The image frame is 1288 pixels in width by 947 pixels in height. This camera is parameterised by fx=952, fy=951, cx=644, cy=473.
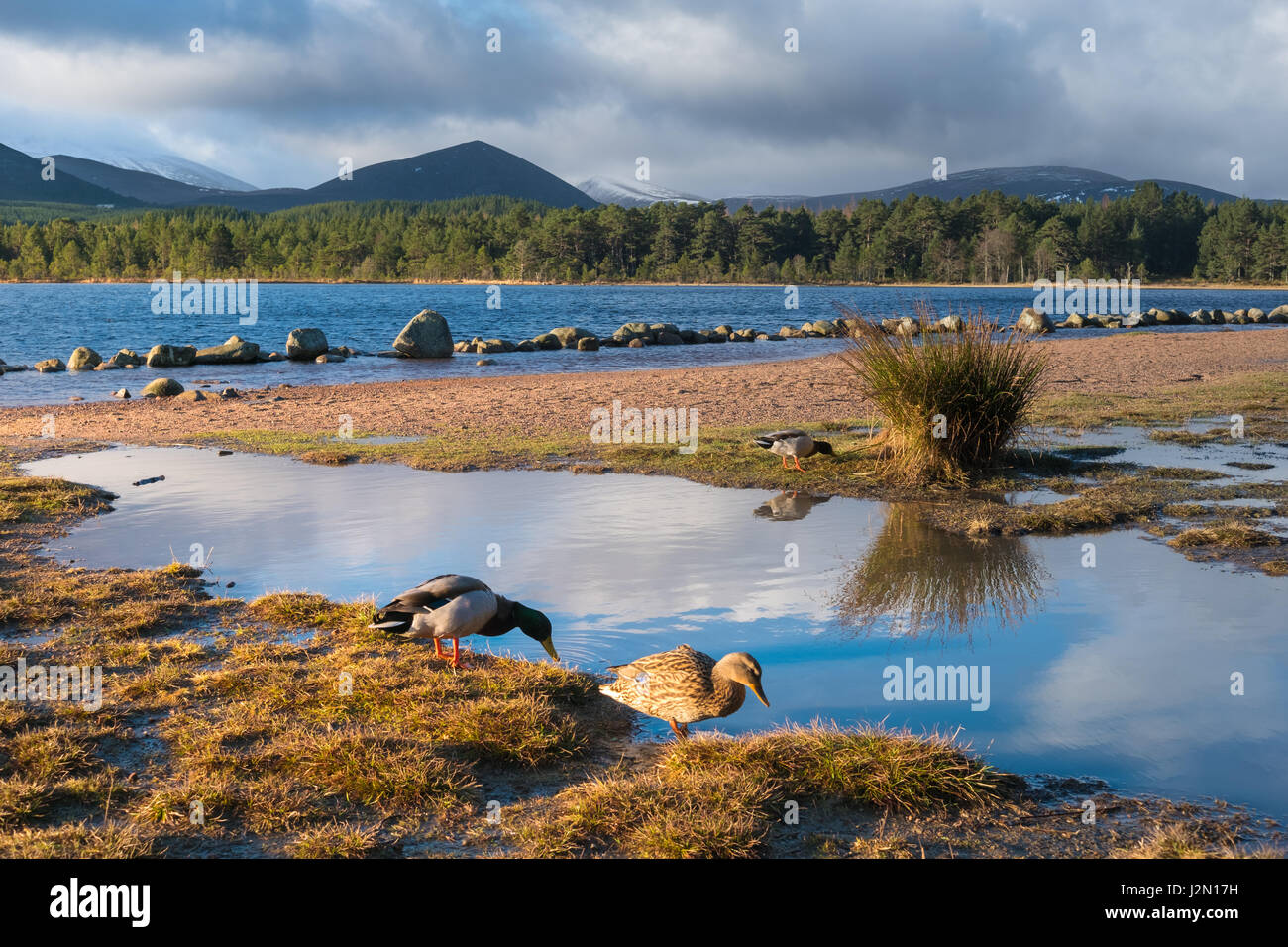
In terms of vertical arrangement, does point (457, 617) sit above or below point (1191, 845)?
above

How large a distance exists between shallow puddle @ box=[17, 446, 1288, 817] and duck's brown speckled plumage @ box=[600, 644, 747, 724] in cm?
35

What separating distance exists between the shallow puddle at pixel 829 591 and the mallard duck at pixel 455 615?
0.43m

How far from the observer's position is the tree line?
5231 inches

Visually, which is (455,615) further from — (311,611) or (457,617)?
(311,611)

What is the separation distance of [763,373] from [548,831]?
21904 mm

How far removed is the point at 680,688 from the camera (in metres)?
4.84

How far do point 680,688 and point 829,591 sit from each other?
2.79 m

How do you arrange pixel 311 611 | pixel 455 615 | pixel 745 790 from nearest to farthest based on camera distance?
pixel 745 790
pixel 455 615
pixel 311 611

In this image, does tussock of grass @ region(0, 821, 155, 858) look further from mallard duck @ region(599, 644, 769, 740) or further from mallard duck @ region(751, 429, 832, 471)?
mallard duck @ region(751, 429, 832, 471)

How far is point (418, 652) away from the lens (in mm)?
6062

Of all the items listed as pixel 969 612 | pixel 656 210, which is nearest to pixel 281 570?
pixel 969 612

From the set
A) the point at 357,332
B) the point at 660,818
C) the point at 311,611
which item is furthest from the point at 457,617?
the point at 357,332

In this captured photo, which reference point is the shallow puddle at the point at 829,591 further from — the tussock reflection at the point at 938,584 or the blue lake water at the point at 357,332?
the blue lake water at the point at 357,332
